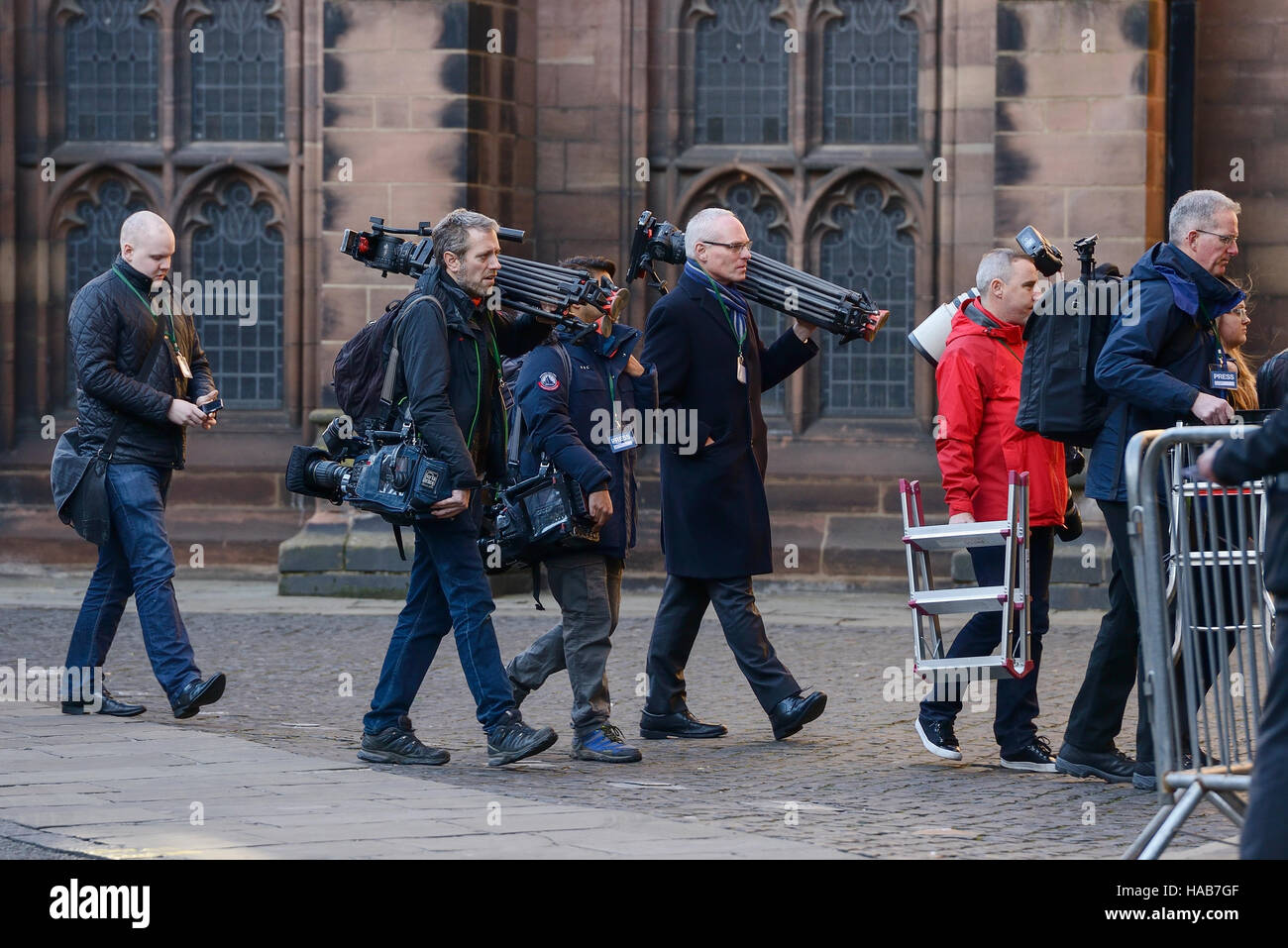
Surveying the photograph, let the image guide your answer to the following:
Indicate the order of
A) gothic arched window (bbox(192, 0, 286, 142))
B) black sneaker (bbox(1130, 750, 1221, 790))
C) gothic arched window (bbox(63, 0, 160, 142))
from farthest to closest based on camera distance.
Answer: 1. gothic arched window (bbox(63, 0, 160, 142))
2. gothic arched window (bbox(192, 0, 286, 142))
3. black sneaker (bbox(1130, 750, 1221, 790))

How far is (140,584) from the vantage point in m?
8.56

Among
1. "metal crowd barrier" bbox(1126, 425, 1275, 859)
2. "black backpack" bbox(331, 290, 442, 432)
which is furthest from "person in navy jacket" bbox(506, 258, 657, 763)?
"metal crowd barrier" bbox(1126, 425, 1275, 859)

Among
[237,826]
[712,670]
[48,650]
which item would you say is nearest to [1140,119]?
[712,670]

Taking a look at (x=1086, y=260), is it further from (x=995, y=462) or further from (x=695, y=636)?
(x=695, y=636)

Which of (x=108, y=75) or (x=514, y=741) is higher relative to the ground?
(x=108, y=75)

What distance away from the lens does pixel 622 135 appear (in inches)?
555

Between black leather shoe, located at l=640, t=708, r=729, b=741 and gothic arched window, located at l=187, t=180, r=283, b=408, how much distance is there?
6.77 metres

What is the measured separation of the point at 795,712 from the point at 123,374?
2983mm

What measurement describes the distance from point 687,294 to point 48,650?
4149 mm

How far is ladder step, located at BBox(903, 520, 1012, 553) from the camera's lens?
740 centimetres

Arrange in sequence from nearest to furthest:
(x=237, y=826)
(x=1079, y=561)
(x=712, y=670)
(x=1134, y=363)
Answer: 1. (x=237, y=826)
2. (x=1134, y=363)
3. (x=712, y=670)
4. (x=1079, y=561)

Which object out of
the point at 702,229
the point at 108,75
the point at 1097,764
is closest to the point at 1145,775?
the point at 1097,764

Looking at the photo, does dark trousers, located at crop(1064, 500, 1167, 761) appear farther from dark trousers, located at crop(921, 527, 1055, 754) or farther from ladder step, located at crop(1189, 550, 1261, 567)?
ladder step, located at crop(1189, 550, 1261, 567)

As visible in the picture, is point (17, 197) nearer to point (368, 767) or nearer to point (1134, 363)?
point (368, 767)
